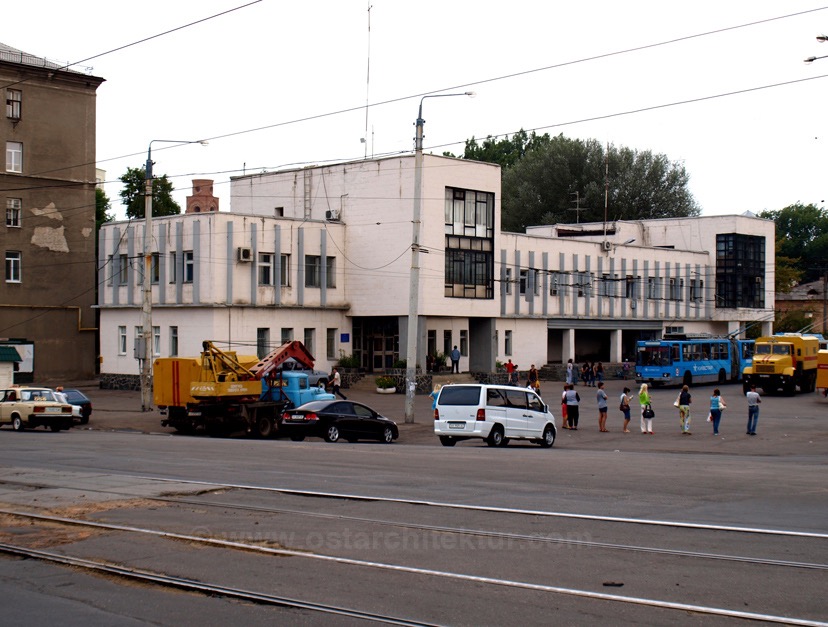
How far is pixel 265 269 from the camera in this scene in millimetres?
53031

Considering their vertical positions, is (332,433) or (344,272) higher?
(344,272)

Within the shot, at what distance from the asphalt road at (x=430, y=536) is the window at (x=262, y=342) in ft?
98.7

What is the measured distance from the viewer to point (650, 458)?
78.3 feet

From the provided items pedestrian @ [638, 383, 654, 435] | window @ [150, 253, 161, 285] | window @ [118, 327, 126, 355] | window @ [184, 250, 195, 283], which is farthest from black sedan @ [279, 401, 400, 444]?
window @ [118, 327, 126, 355]

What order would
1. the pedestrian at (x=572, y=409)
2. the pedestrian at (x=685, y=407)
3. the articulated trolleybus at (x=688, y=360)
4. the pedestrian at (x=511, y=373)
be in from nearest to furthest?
1. the pedestrian at (x=685, y=407)
2. the pedestrian at (x=572, y=409)
3. the pedestrian at (x=511, y=373)
4. the articulated trolleybus at (x=688, y=360)

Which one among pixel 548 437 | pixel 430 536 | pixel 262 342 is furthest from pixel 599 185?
pixel 430 536

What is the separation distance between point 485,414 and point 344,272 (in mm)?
30051

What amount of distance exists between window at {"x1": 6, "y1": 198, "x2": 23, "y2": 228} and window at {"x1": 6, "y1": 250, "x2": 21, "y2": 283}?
1.70 metres

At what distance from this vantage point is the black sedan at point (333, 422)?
30.0 metres

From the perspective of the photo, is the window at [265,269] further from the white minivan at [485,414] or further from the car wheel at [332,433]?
the white minivan at [485,414]

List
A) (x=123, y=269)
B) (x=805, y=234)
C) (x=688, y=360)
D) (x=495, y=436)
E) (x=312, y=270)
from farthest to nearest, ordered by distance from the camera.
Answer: (x=805, y=234)
(x=688, y=360)
(x=123, y=269)
(x=312, y=270)
(x=495, y=436)

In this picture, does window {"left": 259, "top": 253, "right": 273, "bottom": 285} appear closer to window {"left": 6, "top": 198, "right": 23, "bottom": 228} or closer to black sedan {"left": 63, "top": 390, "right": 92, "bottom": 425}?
black sedan {"left": 63, "top": 390, "right": 92, "bottom": 425}

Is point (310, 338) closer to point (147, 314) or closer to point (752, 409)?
point (147, 314)

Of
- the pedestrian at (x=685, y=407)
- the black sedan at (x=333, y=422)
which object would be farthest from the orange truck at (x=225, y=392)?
the pedestrian at (x=685, y=407)
